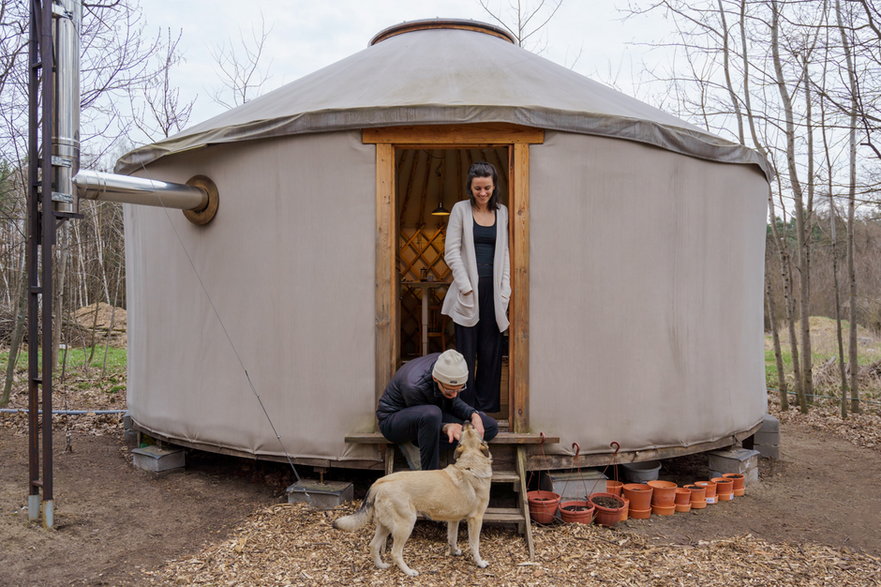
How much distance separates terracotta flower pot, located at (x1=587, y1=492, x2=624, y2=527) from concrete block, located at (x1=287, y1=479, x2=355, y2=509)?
1.18m

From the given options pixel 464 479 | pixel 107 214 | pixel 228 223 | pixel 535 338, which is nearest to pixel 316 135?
pixel 228 223

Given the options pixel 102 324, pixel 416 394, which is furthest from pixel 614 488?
pixel 102 324

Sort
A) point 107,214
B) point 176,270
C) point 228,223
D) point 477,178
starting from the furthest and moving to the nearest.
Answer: point 107,214 → point 176,270 → point 228,223 → point 477,178

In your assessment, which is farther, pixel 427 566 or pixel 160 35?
pixel 160 35

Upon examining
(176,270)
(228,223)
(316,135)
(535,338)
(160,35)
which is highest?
(160,35)

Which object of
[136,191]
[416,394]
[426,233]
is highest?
[426,233]

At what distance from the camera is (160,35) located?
746cm

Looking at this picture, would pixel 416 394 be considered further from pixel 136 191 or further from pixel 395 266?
pixel 136 191

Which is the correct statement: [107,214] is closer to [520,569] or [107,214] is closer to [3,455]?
[3,455]

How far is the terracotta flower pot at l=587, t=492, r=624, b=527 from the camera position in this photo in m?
3.03

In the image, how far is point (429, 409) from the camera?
279cm

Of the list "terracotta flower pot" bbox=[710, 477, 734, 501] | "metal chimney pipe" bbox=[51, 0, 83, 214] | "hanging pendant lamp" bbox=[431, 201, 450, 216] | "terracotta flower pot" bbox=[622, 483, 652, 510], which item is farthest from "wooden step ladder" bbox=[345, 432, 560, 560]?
"hanging pendant lamp" bbox=[431, 201, 450, 216]

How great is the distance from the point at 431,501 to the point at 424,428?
1.37 ft

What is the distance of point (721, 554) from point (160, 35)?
24.8 feet
